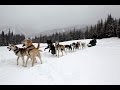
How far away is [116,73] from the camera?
8594 millimetres

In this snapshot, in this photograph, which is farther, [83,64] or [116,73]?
[83,64]

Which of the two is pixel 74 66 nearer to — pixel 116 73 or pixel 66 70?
pixel 66 70

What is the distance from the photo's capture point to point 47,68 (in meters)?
10.2

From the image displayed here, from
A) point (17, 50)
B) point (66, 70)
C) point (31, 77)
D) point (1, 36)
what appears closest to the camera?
point (31, 77)

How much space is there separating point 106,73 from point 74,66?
2.06 m
